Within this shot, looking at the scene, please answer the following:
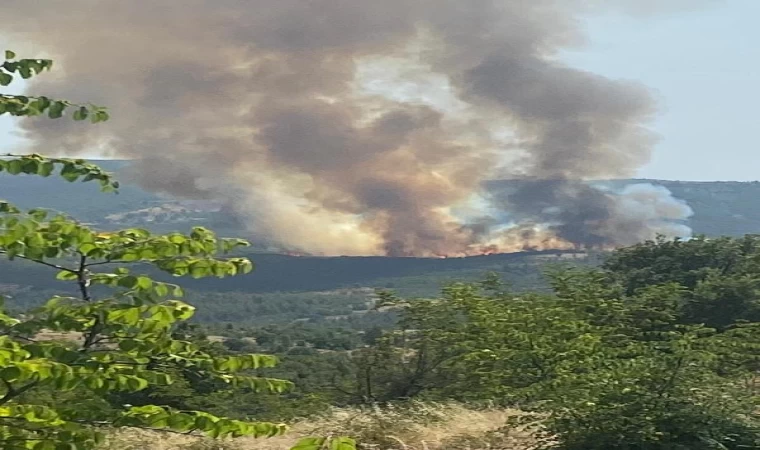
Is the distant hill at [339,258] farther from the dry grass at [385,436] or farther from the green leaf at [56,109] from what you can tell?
the green leaf at [56,109]

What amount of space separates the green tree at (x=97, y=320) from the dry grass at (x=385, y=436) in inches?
204

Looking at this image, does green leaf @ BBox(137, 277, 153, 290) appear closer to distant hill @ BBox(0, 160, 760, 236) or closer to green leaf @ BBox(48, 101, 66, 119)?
green leaf @ BBox(48, 101, 66, 119)

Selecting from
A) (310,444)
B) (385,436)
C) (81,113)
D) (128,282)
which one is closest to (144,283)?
(128,282)

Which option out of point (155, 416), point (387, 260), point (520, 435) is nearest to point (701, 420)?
point (520, 435)

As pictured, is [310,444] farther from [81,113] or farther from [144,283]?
[81,113]

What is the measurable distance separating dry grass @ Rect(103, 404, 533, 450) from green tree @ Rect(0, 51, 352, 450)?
518 cm

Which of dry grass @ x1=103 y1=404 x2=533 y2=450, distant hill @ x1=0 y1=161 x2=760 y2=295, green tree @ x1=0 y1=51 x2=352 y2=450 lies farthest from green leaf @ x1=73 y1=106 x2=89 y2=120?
distant hill @ x1=0 y1=161 x2=760 y2=295

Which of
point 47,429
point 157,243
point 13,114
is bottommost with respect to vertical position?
point 47,429

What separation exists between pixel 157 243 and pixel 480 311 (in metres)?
11.1

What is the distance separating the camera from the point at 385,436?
813 centimetres

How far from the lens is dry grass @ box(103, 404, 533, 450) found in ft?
26.2

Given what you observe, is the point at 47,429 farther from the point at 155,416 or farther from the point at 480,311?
the point at 480,311

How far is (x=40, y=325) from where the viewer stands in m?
2.85

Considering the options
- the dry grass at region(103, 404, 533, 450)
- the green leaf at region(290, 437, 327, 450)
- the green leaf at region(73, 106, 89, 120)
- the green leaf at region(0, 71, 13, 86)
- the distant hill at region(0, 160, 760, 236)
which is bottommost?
the dry grass at region(103, 404, 533, 450)
